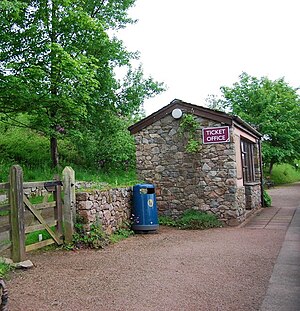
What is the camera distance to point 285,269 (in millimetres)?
4859

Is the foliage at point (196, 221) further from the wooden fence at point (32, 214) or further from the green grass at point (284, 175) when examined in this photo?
the green grass at point (284, 175)

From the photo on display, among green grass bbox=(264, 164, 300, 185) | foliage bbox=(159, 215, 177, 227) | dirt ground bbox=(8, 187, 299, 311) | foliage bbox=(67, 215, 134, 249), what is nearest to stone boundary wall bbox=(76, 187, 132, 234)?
foliage bbox=(67, 215, 134, 249)

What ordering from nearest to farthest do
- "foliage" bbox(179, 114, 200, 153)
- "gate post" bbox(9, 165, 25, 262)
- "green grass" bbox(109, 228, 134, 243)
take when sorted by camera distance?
"gate post" bbox(9, 165, 25, 262) < "green grass" bbox(109, 228, 134, 243) < "foliage" bbox(179, 114, 200, 153)

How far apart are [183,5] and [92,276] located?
7.22 metres

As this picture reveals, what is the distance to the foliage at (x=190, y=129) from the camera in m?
9.49

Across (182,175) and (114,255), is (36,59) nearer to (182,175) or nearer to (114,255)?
(182,175)

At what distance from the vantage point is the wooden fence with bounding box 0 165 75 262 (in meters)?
5.22

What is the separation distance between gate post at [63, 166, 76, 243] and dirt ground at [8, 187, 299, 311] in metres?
0.50

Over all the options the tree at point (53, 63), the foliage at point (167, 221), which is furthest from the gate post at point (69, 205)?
the foliage at point (167, 221)

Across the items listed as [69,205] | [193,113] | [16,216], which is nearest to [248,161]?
[193,113]

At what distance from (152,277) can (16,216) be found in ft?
7.43

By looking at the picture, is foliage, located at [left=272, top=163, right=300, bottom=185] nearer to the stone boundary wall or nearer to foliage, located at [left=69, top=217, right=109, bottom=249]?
the stone boundary wall

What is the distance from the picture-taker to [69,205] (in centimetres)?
659

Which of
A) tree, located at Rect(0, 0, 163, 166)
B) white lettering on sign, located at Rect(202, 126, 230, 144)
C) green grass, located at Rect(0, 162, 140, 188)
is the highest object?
tree, located at Rect(0, 0, 163, 166)
